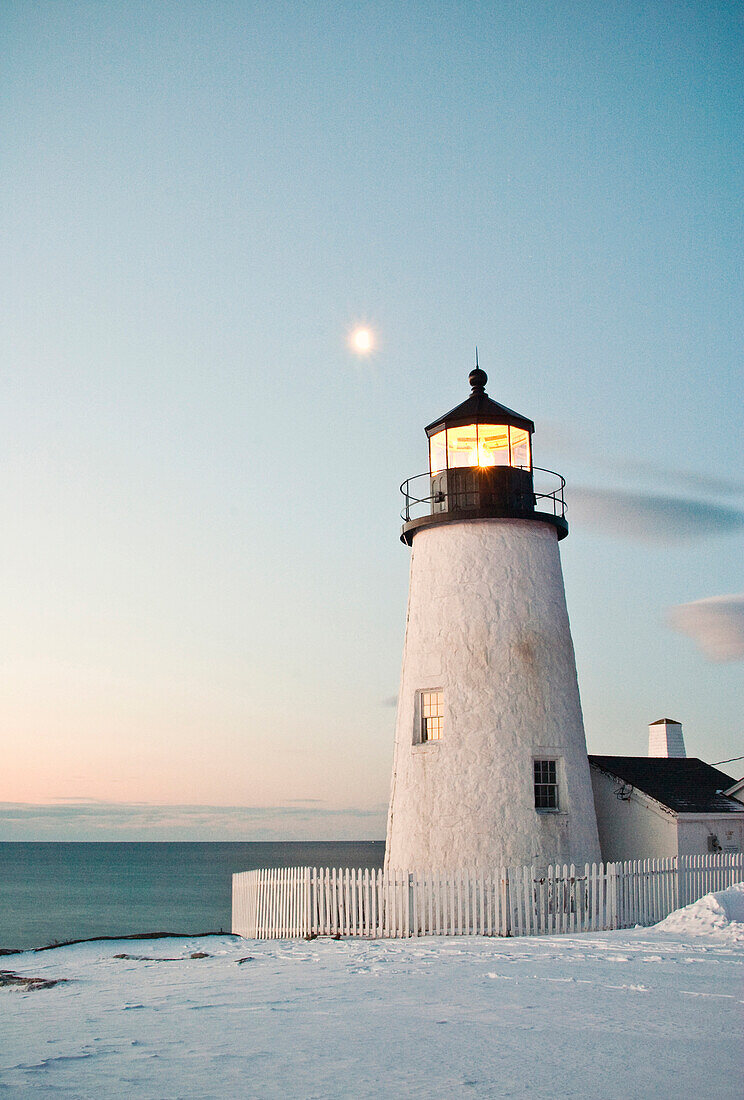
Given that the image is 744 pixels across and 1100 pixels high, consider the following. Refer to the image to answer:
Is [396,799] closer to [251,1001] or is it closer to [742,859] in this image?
[742,859]

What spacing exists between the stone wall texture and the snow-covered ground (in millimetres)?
4526

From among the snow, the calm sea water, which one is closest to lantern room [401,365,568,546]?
the snow

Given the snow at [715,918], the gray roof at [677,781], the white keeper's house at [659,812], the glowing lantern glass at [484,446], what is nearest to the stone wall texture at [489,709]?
the glowing lantern glass at [484,446]

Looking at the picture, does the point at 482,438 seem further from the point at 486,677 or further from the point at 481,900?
the point at 481,900

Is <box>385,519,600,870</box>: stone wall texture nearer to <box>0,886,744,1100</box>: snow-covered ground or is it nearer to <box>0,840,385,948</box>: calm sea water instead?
<box>0,886,744,1100</box>: snow-covered ground

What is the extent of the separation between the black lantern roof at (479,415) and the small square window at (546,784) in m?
6.58

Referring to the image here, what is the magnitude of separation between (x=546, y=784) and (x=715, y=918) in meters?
4.79

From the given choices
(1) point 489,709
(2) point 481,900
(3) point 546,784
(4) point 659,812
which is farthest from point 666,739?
(2) point 481,900

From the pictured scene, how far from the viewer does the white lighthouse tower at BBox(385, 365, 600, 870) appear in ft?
61.9

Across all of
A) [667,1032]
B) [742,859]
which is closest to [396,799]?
[742,859]

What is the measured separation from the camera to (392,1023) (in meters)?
8.58

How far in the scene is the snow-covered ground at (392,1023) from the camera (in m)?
6.71

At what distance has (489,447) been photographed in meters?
20.5

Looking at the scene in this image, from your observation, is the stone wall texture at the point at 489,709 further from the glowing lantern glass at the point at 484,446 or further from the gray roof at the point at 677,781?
the gray roof at the point at 677,781
